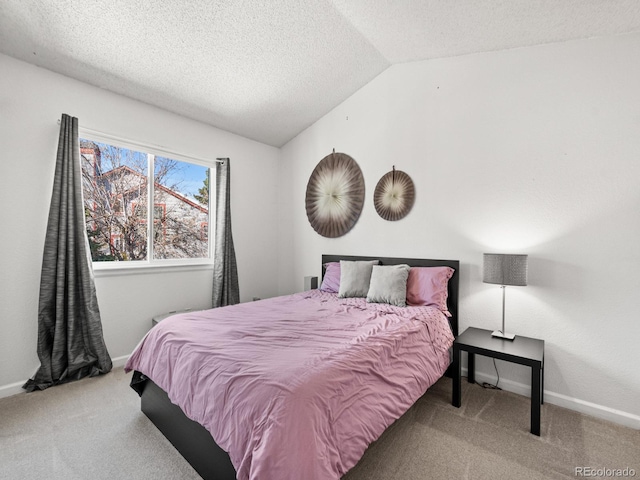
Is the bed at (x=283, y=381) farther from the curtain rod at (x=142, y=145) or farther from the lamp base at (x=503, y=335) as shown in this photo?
the curtain rod at (x=142, y=145)

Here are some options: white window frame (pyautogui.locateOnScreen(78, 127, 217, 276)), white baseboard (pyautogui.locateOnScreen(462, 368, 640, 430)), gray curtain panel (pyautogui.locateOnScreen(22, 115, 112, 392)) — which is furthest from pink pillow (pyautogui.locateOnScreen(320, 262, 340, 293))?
gray curtain panel (pyautogui.locateOnScreen(22, 115, 112, 392))

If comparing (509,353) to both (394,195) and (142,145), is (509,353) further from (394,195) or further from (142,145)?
(142,145)

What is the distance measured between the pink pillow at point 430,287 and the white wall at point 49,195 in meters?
2.24

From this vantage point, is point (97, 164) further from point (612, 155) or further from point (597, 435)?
point (597, 435)

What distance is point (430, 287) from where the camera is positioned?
8.73 ft

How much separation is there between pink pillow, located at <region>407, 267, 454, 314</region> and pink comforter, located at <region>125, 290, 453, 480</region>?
249mm

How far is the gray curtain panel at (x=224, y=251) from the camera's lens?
3.60 metres

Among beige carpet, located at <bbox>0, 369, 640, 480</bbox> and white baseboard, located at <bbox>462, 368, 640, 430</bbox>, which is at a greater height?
white baseboard, located at <bbox>462, 368, 640, 430</bbox>

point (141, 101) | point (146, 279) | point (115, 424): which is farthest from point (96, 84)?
point (115, 424)

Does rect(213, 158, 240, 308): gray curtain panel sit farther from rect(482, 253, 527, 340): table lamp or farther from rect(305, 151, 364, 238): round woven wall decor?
rect(482, 253, 527, 340): table lamp

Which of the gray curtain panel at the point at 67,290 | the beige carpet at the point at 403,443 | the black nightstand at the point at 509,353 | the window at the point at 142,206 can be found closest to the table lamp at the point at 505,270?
the black nightstand at the point at 509,353

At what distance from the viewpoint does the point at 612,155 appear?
2.11 metres

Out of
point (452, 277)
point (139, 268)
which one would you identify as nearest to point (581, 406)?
point (452, 277)

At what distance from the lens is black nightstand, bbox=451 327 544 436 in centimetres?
189
